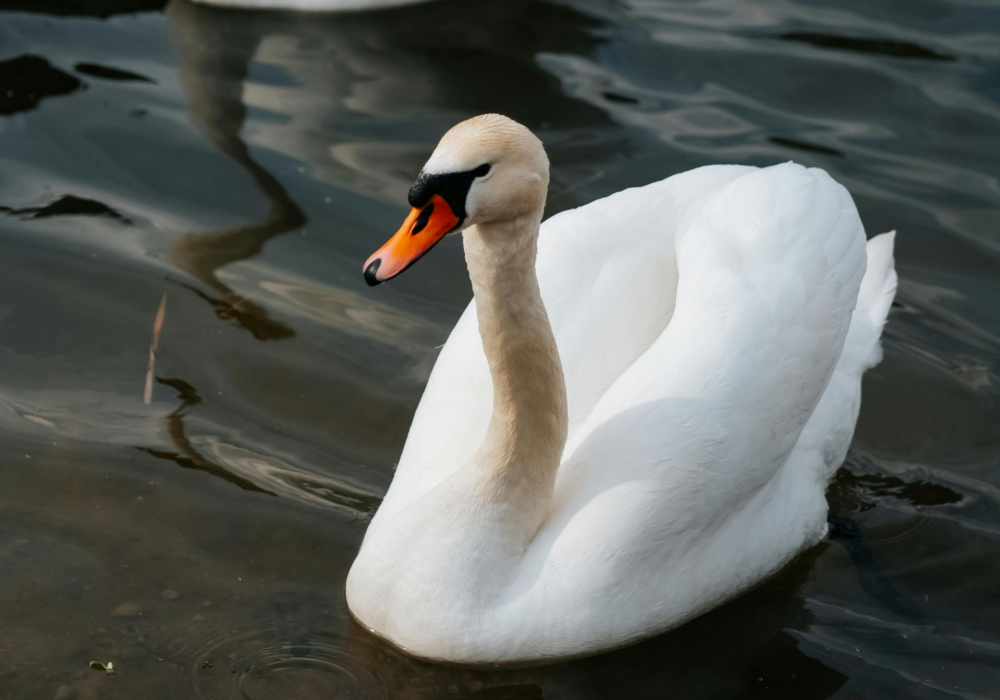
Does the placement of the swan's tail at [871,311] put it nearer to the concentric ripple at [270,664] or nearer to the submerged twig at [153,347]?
the concentric ripple at [270,664]

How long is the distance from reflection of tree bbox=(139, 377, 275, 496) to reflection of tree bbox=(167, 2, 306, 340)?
65cm

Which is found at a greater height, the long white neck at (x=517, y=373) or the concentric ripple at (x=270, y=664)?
the long white neck at (x=517, y=373)

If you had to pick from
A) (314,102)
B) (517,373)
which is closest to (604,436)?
(517,373)

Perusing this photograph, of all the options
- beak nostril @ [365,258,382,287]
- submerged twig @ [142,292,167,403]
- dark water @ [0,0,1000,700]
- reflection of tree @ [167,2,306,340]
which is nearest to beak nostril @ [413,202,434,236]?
beak nostril @ [365,258,382,287]

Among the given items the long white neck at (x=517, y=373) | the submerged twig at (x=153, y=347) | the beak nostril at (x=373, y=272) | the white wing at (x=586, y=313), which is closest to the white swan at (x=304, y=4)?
the submerged twig at (x=153, y=347)

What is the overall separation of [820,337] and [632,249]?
32.5 inches

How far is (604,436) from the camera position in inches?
158

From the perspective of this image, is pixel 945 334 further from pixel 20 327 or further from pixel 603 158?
pixel 20 327

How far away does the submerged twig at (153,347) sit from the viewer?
539 cm

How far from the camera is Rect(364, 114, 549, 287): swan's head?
10.5 ft

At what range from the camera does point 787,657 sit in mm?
4258

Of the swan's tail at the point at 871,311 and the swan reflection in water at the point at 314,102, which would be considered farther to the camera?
the swan reflection in water at the point at 314,102

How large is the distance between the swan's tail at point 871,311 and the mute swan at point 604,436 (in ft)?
1.80

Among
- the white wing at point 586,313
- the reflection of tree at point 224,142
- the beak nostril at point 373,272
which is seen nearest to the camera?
the beak nostril at point 373,272
